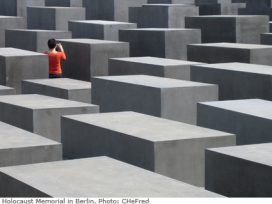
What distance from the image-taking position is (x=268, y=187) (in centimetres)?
618

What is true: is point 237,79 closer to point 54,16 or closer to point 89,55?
point 89,55

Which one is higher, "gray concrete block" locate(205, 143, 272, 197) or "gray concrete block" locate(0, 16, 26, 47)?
"gray concrete block" locate(0, 16, 26, 47)

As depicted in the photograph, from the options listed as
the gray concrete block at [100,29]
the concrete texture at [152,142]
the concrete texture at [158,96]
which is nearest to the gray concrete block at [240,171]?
the concrete texture at [152,142]

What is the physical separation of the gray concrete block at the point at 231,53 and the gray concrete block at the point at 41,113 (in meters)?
4.24

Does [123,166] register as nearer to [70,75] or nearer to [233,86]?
[233,86]

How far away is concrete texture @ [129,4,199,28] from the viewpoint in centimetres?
1867

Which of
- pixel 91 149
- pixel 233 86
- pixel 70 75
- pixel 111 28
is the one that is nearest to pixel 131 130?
pixel 91 149

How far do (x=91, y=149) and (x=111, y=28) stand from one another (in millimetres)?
8981

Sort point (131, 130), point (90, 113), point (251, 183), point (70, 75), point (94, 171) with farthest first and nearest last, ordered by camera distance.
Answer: point (70, 75) → point (90, 113) → point (131, 130) → point (251, 183) → point (94, 171)

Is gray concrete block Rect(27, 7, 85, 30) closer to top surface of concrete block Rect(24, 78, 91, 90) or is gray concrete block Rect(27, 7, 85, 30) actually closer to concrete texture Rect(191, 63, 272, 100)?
top surface of concrete block Rect(24, 78, 91, 90)

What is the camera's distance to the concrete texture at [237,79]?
10492 mm

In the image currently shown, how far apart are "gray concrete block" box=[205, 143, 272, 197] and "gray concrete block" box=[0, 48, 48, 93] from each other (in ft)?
22.0

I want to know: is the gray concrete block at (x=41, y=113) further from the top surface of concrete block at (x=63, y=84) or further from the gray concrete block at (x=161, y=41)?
the gray concrete block at (x=161, y=41)

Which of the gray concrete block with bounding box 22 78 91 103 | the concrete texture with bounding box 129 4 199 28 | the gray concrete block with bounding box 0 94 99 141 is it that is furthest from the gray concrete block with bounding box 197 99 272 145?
the concrete texture with bounding box 129 4 199 28
